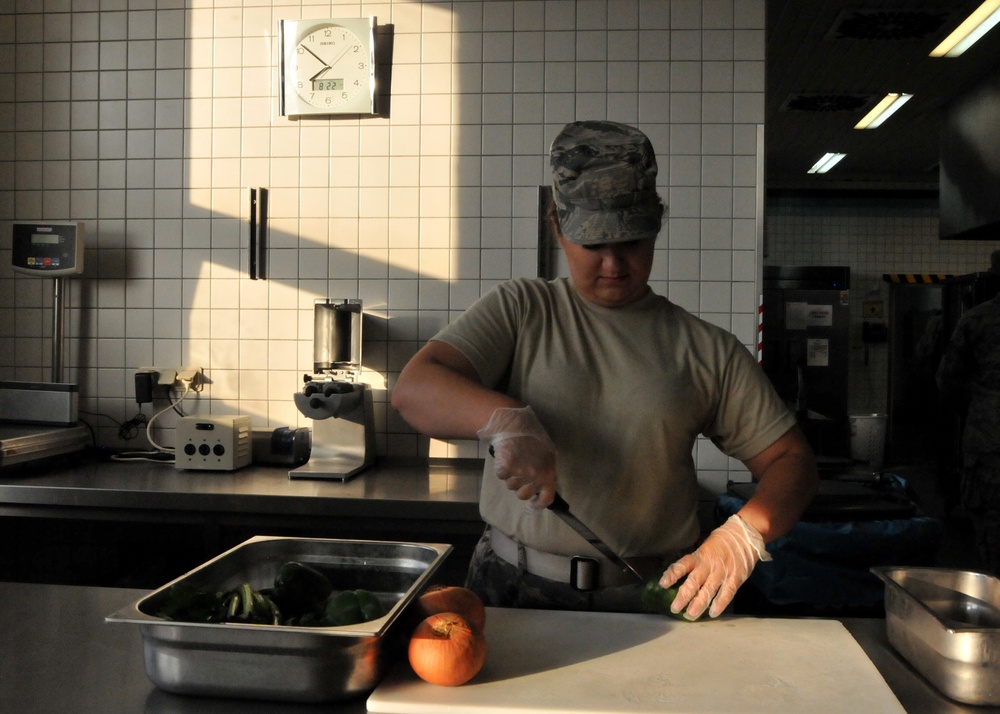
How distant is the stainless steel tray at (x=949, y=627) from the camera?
1143 mm

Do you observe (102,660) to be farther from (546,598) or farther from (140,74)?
(140,74)

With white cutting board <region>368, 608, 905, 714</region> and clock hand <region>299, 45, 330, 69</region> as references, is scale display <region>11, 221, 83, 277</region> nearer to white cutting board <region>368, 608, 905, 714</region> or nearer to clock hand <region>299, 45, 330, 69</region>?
clock hand <region>299, 45, 330, 69</region>

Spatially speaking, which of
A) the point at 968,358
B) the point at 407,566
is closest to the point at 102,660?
the point at 407,566

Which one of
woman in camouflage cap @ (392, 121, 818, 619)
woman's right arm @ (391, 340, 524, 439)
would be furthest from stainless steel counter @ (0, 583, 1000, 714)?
woman's right arm @ (391, 340, 524, 439)

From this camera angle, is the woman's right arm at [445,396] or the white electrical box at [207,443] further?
the white electrical box at [207,443]

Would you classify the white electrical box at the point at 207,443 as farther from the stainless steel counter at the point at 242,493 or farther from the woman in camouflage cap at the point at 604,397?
the woman in camouflage cap at the point at 604,397

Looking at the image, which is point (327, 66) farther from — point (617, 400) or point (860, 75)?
point (860, 75)

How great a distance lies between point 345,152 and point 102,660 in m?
2.34

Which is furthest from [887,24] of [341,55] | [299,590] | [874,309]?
[874,309]

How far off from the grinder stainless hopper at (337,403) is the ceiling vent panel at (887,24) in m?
3.52

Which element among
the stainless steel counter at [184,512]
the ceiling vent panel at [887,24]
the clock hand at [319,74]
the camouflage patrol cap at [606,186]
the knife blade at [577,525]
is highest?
the ceiling vent panel at [887,24]

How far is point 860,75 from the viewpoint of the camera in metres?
5.96

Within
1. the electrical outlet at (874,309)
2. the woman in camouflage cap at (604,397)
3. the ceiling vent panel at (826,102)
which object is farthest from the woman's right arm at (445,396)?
the electrical outlet at (874,309)

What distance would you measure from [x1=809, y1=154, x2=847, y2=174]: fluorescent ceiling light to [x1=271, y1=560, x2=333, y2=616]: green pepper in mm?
8535
